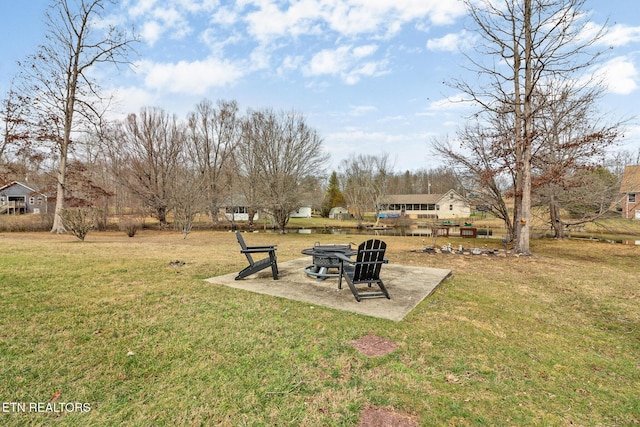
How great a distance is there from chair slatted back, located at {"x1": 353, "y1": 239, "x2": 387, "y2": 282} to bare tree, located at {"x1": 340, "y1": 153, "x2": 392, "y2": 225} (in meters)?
37.2

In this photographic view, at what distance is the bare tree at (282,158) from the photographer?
24.4 metres

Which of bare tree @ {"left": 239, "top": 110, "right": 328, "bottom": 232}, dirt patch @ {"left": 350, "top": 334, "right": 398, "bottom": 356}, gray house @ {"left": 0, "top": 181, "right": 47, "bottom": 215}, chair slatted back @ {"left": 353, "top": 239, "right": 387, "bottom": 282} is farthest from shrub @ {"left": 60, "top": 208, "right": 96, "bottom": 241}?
gray house @ {"left": 0, "top": 181, "right": 47, "bottom": 215}

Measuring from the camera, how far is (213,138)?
34188mm

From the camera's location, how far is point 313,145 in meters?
25.4

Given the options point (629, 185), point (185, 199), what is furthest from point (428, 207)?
point (185, 199)

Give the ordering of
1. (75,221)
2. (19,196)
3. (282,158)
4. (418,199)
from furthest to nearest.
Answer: (418,199), (19,196), (282,158), (75,221)

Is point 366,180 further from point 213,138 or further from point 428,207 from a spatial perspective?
point 213,138

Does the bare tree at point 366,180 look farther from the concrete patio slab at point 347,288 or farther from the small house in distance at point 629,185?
the concrete patio slab at point 347,288

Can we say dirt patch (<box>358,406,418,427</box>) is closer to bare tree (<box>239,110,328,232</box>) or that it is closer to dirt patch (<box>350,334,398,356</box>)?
dirt patch (<box>350,334,398,356</box>)

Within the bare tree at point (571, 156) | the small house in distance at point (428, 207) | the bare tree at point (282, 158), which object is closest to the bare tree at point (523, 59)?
the bare tree at point (571, 156)

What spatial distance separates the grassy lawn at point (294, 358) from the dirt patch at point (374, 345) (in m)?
0.10

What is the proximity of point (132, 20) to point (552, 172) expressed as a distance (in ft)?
77.0

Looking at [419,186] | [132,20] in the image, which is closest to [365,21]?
[132,20]

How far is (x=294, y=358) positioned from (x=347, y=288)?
8.67 feet
